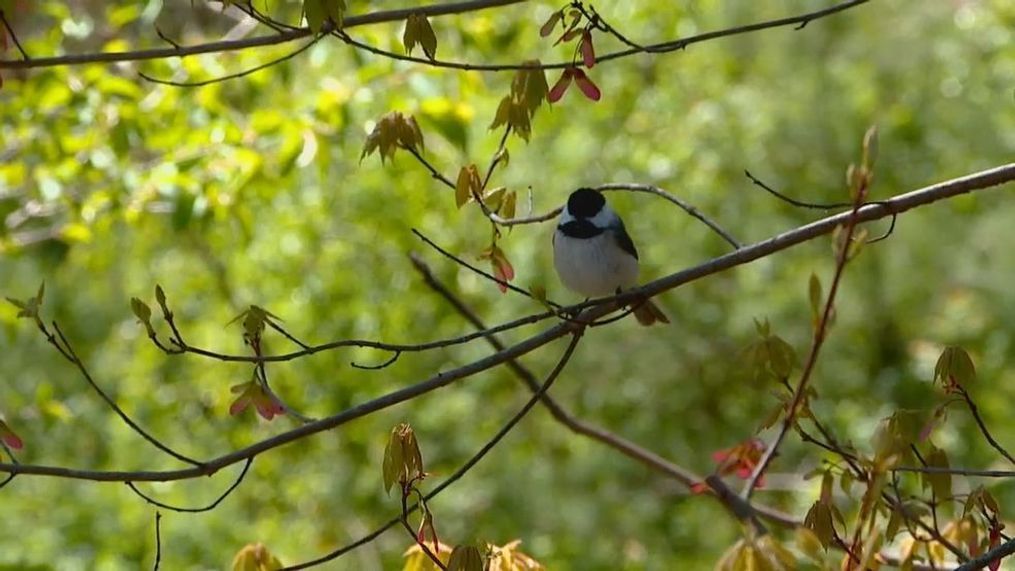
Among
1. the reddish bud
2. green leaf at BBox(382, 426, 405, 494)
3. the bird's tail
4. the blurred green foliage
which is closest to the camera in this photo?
green leaf at BBox(382, 426, 405, 494)

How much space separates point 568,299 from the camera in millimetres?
5426

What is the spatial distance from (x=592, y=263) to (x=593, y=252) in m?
0.03

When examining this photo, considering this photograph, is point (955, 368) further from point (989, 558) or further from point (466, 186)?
point (466, 186)

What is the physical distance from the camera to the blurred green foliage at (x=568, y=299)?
17.0ft

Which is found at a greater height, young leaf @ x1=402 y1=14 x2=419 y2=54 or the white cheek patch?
the white cheek patch

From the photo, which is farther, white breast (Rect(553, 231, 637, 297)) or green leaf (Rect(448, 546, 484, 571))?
white breast (Rect(553, 231, 637, 297))

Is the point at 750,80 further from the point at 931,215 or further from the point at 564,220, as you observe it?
the point at 564,220

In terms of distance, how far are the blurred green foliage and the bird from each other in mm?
1436

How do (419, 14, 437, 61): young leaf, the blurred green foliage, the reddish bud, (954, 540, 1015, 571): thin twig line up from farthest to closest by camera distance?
the blurred green foliage
the reddish bud
(419, 14, 437, 61): young leaf
(954, 540, 1015, 571): thin twig

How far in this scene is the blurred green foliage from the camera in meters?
5.19

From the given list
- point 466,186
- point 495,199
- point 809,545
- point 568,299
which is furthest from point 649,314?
point 568,299

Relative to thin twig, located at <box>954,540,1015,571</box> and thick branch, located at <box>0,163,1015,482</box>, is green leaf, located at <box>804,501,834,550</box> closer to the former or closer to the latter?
thin twig, located at <box>954,540,1015,571</box>

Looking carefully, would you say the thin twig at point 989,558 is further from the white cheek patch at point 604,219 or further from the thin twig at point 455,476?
the white cheek patch at point 604,219

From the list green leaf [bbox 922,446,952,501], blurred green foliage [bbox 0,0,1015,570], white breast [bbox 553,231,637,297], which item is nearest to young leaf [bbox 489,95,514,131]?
green leaf [bbox 922,446,952,501]
